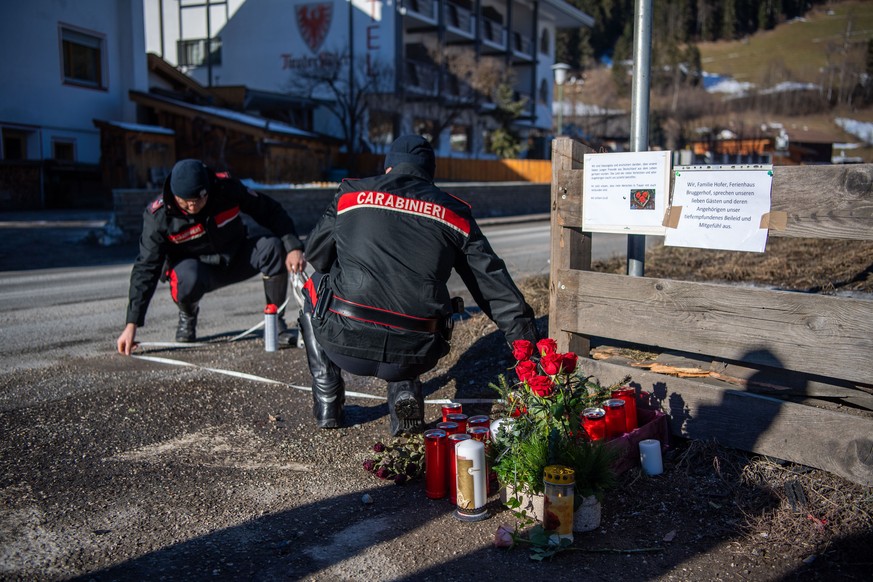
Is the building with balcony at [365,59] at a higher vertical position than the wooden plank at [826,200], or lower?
higher

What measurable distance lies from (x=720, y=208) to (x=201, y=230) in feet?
13.3

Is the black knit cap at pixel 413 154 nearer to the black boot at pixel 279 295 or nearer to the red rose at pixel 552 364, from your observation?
the red rose at pixel 552 364

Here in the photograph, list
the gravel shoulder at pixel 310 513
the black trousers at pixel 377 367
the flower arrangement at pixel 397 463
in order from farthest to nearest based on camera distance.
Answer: the black trousers at pixel 377 367 < the flower arrangement at pixel 397 463 < the gravel shoulder at pixel 310 513

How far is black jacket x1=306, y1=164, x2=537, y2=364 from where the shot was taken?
3814mm

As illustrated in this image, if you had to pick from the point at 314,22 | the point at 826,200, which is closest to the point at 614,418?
the point at 826,200

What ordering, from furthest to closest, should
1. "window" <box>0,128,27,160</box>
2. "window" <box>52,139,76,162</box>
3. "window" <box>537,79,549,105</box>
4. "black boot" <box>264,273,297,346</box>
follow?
"window" <box>537,79,549,105</box> < "window" <box>52,139,76,162</box> < "window" <box>0,128,27,160</box> < "black boot" <box>264,273,297,346</box>

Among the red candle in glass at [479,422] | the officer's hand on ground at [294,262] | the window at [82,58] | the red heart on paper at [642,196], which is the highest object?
the window at [82,58]

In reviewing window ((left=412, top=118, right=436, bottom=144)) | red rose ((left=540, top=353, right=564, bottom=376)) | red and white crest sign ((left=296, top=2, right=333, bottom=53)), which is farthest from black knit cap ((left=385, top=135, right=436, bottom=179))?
window ((left=412, top=118, right=436, bottom=144))

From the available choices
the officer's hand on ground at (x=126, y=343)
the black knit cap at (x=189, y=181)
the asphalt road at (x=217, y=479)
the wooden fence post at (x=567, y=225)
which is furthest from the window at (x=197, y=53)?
the wooden fence post at (x=567, y=225)

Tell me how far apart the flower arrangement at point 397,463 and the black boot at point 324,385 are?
1.89 feet

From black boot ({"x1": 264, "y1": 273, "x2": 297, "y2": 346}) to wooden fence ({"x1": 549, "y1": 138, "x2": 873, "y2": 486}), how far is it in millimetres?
2808

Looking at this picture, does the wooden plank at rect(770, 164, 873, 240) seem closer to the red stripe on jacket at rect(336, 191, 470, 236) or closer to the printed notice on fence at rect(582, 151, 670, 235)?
the printed notice on fence at rect(582, 151, 670, 235)

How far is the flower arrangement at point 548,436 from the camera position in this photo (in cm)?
317

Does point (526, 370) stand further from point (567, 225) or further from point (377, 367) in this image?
point (567, 225)
